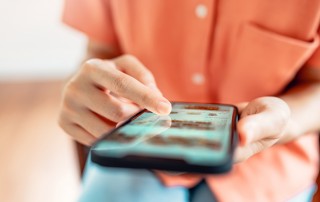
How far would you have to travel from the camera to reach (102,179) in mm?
502

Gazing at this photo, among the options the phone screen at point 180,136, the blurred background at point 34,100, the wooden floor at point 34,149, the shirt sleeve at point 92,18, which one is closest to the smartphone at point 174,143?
the phone screen at point 180,136

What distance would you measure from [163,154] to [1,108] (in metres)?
1.26

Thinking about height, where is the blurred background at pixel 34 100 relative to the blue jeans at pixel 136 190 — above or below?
below

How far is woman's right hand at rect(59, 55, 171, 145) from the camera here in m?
0.39

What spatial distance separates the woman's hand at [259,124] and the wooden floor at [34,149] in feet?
1.26

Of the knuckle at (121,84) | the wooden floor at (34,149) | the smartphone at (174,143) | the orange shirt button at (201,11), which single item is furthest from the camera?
the wooden floor at (34,149)

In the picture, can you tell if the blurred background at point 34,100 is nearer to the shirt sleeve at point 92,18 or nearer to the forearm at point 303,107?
the shirt sleeve at point 92,18

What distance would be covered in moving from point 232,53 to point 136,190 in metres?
0.20

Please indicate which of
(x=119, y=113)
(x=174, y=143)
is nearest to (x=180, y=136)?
(x=174, y=143)

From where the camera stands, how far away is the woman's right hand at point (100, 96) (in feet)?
1.27

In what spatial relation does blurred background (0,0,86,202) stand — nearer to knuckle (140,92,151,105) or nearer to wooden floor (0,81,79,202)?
wooden floor (0,81,79,202)

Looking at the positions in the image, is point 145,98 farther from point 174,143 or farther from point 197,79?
point 197,79

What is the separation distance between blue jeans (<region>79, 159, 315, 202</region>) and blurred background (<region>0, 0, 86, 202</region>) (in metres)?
0.36

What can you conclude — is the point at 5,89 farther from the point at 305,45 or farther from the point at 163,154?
the point at 163,154
